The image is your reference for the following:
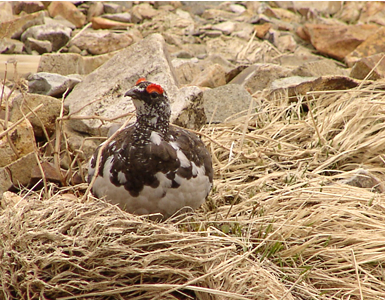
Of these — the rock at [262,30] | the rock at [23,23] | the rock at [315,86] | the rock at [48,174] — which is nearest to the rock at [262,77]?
the rock at [315,86]

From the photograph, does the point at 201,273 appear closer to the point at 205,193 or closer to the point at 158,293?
the point at 158,293

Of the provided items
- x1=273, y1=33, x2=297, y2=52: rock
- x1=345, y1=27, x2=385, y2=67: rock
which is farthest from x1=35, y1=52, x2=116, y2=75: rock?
x1=345, y1=27, x2=385, y2=67: rock

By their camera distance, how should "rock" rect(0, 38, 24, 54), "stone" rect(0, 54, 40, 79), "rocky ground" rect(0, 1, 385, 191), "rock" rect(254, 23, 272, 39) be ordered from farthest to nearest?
"rock" rect(254, 23, 272, 39)
"rock" rect(0, 38, 24, 54)
"stone" rect(0, 54, 40, 79)
"rocky ground" rect(0, 1, 385, 191)

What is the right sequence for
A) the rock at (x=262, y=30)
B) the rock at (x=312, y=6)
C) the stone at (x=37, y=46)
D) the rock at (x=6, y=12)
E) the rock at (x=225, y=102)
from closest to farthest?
1. the rock at (x=225, y=102)
2. the stone at (x=37, y=46)
3. the rock at (x=6, y=12)
4. the rock at (x=262, y=30)
5. the rock at (x=312, y=6)

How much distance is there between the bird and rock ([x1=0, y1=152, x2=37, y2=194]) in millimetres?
1040

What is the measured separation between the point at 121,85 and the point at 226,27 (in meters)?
4.26

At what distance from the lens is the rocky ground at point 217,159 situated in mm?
2480

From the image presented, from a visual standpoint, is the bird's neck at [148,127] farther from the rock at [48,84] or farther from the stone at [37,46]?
the stone at [37,46]

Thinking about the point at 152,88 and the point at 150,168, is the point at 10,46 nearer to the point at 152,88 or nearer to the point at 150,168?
the point at 152,88

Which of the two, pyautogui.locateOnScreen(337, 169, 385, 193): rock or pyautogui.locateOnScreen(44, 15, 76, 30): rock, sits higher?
pyautogui.locateOnScreen(337, 169, 385, 193): rock

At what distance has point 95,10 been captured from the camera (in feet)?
27.8

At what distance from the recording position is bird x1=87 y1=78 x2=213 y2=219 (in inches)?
111

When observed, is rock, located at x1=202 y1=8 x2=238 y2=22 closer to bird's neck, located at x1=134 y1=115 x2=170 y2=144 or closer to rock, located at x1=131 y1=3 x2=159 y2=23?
rock, located at x1=131 y1=3 x2=159 y2=23

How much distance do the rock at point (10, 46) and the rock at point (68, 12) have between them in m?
1.33
